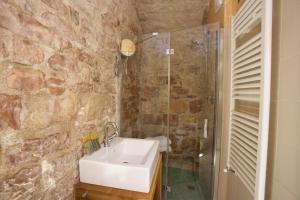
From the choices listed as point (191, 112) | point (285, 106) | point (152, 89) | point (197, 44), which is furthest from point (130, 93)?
point (285, 106)

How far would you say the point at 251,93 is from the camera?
1066 millimetres

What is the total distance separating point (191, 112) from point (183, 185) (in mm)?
1137

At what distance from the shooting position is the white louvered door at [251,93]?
85 centimetres

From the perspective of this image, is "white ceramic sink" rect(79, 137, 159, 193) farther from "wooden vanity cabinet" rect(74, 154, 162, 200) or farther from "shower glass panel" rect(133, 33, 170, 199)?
"shower glass panel" rect(133, 33, 170, 199)

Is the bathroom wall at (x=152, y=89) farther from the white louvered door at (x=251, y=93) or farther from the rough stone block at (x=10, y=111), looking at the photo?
the rough stone block at (x=10, y=111)

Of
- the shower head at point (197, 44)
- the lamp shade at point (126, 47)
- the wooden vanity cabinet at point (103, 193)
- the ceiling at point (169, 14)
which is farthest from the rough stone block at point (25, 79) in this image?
the shower head at point (197, 44)

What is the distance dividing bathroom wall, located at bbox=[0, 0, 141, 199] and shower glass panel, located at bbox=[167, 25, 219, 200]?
149 cm

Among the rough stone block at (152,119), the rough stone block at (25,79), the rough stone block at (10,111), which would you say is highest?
the rough stone block at (25,79)

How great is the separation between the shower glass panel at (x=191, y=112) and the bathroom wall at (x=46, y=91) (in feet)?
4.88

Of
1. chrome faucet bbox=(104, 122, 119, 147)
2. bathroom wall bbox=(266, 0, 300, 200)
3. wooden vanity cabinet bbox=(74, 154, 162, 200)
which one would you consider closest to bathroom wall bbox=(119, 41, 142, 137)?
chrome faucet bbox=(104, 122, 119, 147)

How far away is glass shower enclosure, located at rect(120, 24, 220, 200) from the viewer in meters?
2.45

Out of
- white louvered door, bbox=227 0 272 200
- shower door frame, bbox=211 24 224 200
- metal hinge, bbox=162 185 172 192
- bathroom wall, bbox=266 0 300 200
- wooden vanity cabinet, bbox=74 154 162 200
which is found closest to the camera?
bathroom wall, bbox=266 0 300 200

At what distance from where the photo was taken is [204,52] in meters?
2.58

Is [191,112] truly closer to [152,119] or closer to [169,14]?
[152,119]
